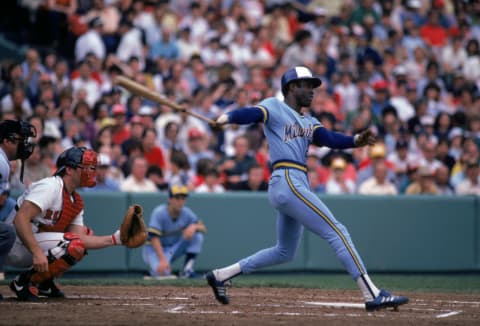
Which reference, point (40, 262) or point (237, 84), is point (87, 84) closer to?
point (237, 84)

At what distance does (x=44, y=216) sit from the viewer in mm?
7273

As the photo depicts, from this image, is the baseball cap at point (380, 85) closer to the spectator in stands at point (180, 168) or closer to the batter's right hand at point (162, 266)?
the spectator in stands at point (180, 168)

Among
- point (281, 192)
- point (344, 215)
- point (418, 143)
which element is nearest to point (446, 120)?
point (418, 143)

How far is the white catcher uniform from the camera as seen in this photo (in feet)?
23.0

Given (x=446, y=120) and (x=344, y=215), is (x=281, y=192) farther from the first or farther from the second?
(x=446, y=120)

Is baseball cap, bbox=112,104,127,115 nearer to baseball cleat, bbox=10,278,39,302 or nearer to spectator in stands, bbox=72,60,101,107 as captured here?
spectator in stands, bbox=72,60,101,107

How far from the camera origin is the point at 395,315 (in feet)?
22.0

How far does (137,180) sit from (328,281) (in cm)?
300

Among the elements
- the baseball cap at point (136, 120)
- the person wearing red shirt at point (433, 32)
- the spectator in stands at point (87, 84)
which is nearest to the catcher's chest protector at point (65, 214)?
the baseball cap at point (136, 120)

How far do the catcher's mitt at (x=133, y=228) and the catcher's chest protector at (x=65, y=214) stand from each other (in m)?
0.53

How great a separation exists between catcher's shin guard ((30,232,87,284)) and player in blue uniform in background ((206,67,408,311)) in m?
1.12

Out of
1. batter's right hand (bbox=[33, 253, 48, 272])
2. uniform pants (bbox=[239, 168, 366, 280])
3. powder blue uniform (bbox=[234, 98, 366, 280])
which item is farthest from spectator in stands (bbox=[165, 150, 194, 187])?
batter's right hand (bbox=[33, 253, 48, 272])

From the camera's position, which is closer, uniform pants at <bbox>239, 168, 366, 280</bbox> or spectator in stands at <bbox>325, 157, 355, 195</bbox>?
uniform pants at <bbox>239, 168, 366, 280</bbox>

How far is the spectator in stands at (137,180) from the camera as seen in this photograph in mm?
11797
